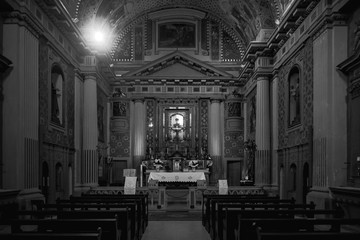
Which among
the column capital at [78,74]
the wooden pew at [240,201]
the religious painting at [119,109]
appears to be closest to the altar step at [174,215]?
the wooden pew at [240,201]

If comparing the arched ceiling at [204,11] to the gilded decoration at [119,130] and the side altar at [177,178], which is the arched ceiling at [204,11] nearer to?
the gilded decoration at [119,130]

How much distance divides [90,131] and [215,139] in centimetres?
895

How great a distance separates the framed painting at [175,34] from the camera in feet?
91.4

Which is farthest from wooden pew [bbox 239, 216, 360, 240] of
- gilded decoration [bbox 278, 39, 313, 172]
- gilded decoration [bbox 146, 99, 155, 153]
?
gilded decoration [bbox 146, 99, 155, 153]

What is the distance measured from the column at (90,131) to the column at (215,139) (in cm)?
839

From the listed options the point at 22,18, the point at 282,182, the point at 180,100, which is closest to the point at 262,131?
the point at 282,182

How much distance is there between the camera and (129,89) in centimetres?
2739

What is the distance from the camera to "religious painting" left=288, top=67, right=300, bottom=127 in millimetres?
16844

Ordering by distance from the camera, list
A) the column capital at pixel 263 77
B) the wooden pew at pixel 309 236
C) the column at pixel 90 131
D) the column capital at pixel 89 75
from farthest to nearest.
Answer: the column capital at pixel 263 77, the column capital at pixel 89 75, the column at pixel 90 131, the wooden pew at pixel 309 236

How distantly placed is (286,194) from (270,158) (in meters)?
2.59

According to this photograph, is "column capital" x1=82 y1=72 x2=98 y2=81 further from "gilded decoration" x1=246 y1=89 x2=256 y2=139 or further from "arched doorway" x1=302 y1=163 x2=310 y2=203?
"arched doorway" x1=302 y1=163 x2=310 y2=203

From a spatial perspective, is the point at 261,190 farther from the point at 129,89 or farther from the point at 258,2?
the point at 129,89

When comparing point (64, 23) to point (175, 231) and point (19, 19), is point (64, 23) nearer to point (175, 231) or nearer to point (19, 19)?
point (19, 19)

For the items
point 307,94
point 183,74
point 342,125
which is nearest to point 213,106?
point 183,74
